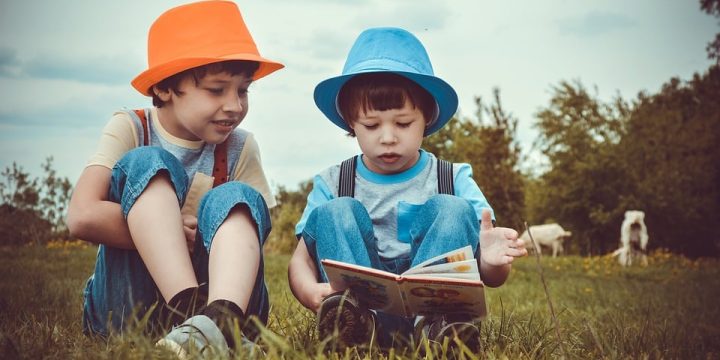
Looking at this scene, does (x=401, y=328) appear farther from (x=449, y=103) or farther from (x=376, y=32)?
(x=376, y=32)

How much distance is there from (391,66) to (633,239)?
1255cm

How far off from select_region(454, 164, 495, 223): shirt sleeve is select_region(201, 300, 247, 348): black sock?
3.17 ft

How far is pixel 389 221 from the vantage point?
2469 mm

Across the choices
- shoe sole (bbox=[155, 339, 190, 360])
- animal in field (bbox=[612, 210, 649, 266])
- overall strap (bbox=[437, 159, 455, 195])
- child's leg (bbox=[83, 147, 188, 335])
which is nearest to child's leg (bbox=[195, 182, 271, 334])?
child's leg (bbox=[83, 147, 188, 335])

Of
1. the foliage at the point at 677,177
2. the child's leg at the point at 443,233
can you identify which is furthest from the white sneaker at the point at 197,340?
the foliage at the point at 677,177

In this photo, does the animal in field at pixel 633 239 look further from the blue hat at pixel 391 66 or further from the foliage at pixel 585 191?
the blue hat at pixel 391 66

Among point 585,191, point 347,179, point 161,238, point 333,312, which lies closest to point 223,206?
point 161,238

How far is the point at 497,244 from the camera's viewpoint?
2.15m

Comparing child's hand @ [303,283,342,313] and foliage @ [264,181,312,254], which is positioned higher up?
foliage @ [264,181,312,254]

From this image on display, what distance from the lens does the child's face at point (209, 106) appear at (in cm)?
240

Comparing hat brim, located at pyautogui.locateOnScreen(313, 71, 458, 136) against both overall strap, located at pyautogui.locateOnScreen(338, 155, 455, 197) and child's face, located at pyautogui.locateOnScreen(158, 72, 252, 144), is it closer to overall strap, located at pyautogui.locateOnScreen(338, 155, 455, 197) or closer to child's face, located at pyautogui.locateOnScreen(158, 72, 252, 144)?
overall strap, located at pyautogui.locateOnScreen(338, 155, 455, 197)

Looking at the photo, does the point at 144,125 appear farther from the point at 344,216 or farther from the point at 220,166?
the point at 344,216

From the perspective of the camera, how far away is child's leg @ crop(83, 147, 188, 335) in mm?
2062

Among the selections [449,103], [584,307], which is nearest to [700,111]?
[584,307]
